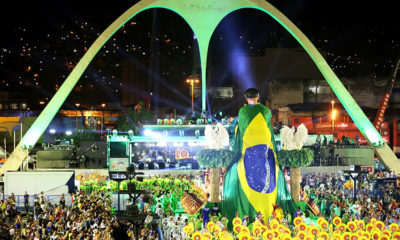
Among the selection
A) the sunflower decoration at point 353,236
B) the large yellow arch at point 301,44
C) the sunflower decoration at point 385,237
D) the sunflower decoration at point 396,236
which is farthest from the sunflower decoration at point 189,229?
the large yellow arch at point 301,44

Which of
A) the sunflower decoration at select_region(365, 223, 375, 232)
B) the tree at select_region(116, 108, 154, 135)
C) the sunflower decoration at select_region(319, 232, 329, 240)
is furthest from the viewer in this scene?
the tree at select_region(116, 108, 154, 135)

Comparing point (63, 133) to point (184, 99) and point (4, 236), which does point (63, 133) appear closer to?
point (184, 99)

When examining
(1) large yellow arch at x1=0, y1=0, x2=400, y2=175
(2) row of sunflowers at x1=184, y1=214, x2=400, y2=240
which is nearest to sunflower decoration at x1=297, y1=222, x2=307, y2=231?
(2) row of sunflowers at x1=184, y1=214, x2=400, y2=240

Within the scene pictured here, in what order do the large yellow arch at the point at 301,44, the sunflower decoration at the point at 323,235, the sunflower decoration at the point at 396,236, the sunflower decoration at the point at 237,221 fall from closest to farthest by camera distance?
the sunflower decoration at the point at 323,235, the sunflower decoration at the point at 396,236, the sunflower decoration at the point at 237,221, the large yellow arch at the point at 301,44

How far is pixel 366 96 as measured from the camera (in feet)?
156

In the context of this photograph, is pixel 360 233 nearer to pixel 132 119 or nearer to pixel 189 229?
pixel 189 229

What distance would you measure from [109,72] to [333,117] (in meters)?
30.9

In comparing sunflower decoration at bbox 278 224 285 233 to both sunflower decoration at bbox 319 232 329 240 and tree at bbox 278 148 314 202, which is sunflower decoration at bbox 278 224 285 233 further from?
tree at bbox 278 148 314 202

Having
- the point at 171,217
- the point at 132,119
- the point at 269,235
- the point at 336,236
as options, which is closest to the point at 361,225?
the point at 336,236

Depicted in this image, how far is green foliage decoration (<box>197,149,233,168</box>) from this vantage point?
17891 mm

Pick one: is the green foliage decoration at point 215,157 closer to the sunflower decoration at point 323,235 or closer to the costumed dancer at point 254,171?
the costumed dancer at point 254,171

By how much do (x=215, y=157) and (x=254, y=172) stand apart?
1.65 m

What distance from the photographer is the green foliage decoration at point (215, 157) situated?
17891 mm

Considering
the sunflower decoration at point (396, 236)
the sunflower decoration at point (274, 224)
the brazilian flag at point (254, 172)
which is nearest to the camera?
the sunflower decoration at point (396, 236)
